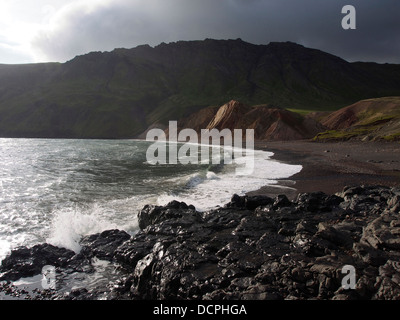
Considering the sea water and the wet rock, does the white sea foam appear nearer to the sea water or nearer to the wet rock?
the sea water

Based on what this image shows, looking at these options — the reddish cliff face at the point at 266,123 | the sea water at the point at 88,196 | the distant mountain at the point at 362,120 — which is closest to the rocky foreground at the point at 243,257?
the sea water at the point at 88,196

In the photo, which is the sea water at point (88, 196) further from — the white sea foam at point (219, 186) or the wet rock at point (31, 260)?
the wet rock at point (31, 260)

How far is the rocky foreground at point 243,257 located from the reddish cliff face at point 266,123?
272 feet

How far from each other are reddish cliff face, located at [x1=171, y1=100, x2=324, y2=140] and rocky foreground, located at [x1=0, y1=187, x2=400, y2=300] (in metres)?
82.8

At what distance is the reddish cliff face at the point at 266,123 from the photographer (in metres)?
92.4

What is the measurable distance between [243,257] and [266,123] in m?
96.2

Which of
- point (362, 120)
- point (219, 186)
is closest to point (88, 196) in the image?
point (219, 186)

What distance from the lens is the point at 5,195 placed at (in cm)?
2047

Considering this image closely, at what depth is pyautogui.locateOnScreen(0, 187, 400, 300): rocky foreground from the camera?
6730mm

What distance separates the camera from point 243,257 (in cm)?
851

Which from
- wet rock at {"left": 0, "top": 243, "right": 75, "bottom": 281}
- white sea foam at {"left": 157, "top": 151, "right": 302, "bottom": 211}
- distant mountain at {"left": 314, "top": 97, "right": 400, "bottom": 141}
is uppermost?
distant mountain at {"left": 314, "top": 97, "right": 400, "bottom": 141}

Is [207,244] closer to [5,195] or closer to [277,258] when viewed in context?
[277,258]

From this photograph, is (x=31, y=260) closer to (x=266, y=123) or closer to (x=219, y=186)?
(x=219, y=186)

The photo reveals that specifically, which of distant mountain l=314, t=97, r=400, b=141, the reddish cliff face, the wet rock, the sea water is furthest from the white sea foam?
the reddish cliff face
